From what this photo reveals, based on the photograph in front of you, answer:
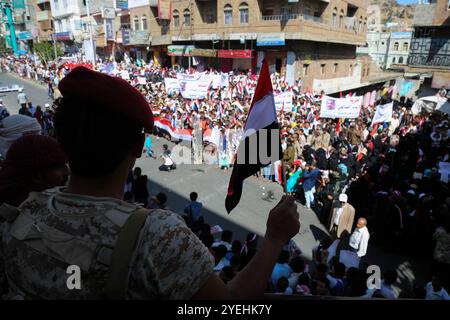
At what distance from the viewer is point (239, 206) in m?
8.74

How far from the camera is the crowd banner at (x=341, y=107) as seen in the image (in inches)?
525

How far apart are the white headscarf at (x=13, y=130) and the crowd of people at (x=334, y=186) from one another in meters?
0.01

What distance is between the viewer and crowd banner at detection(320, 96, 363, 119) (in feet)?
43.8

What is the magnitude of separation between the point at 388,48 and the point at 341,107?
50.7 m

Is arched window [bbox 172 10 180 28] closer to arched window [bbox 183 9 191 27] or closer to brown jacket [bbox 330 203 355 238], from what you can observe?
arched window [bbox 183 9 191 27]

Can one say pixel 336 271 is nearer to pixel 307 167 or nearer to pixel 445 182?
pixel 307 167

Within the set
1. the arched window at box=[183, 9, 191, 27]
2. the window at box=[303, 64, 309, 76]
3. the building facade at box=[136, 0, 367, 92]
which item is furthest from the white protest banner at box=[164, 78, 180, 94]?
the arched window at box=[183, 9, 191, 27]

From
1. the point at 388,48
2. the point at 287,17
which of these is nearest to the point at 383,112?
the point at 287,17

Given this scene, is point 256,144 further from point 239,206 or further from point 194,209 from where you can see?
point 239,206

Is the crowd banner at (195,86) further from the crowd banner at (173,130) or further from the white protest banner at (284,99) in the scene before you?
the white protest banner at (284,99)

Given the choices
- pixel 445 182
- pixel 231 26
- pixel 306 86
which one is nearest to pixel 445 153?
pixel 445 182

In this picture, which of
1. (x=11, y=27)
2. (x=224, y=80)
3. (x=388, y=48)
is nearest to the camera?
(x=224, y=80)

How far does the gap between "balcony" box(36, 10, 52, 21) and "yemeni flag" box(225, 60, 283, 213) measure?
62095 millimetres

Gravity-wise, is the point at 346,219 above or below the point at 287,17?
below
